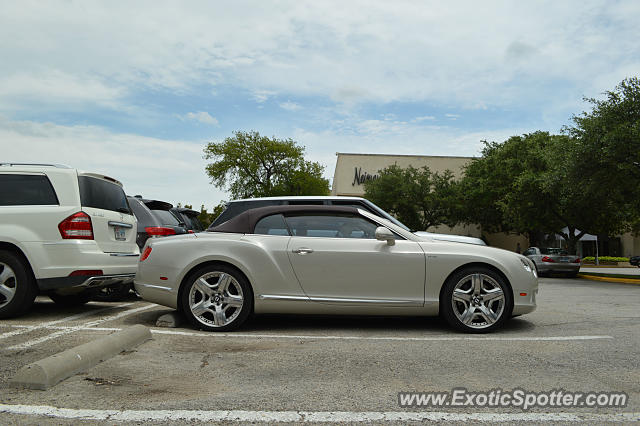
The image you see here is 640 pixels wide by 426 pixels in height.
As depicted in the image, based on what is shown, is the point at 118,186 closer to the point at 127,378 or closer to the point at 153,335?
the point at 153,335

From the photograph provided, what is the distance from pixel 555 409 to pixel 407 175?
43.7m

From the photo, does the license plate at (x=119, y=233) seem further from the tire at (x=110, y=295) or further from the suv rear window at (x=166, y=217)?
the suv rear window at (x=166, y=217)

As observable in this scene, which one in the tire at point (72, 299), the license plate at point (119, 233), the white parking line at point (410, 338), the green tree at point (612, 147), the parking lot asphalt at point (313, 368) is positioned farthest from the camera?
the green tree at point (612, 147)

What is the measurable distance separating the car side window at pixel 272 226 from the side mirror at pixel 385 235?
104 cm

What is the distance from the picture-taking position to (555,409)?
340 cm

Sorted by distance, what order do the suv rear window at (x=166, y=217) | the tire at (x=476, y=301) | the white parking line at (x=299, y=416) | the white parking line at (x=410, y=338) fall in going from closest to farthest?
the white parking line at (x=299, y=416)
the white parking line at (x=410, y=338)
the tire at (x=476, y=301)
the suv rear window at (x=166, y=217)

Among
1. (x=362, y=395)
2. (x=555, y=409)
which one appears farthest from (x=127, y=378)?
(x=555, y=409)

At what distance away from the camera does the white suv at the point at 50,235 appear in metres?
6.50

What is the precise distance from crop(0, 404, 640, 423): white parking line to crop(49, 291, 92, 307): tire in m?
5.10

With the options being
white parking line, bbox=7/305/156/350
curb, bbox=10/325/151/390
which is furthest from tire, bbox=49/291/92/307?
curb, bbox=10/325/151/390

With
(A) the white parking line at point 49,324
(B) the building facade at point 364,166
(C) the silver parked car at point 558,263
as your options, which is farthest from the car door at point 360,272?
(B) the building facade at point 364,166

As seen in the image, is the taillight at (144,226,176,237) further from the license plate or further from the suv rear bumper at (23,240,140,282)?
the suv rear bumper at (23,240,140,282)

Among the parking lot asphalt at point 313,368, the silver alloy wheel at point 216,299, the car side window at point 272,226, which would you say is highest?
the car side window at point 272,226

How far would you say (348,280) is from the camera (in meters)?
6.04
